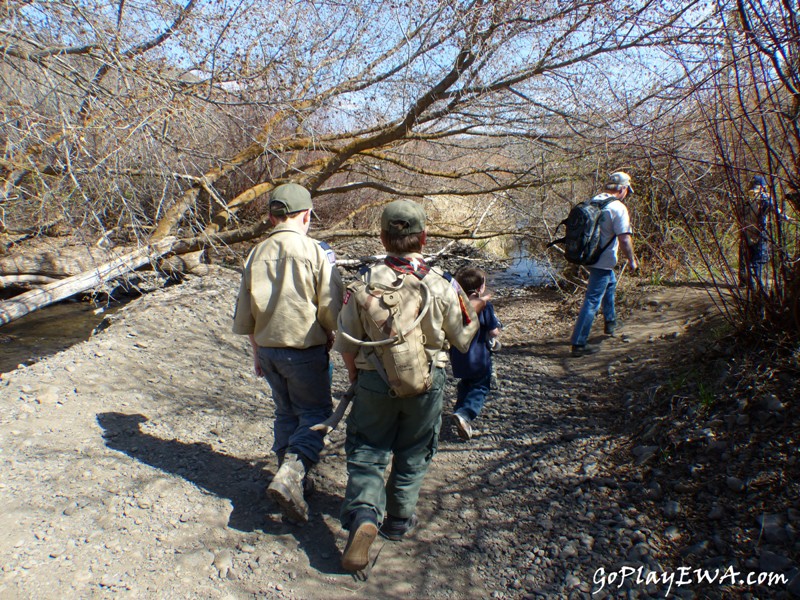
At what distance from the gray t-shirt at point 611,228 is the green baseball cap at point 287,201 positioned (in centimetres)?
339

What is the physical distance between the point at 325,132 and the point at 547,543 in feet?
26.9

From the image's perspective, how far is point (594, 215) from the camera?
→ 5.45 meters

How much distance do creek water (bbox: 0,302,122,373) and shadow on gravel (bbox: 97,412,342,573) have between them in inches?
106

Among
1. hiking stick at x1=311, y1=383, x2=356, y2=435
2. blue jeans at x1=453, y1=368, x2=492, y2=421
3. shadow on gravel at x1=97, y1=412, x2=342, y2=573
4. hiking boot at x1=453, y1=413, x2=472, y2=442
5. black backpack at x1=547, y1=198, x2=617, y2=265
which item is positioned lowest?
shadow on gravel at x1=97, y1=412, x2=342, y2=573

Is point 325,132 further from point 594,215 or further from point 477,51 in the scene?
point 594,215

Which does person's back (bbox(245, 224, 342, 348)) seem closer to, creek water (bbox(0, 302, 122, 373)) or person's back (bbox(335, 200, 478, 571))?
person's back (bbox(335, 200, 478, 571))

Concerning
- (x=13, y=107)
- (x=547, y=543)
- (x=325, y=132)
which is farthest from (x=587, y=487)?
(x=325, y=132)

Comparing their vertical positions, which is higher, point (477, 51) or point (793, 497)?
point (477, 51)

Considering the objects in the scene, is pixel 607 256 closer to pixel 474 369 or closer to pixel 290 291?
pixel 474 369

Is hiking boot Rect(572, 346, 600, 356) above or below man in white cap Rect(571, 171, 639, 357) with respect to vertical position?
below

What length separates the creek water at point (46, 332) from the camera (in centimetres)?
664

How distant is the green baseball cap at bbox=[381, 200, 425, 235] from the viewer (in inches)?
109

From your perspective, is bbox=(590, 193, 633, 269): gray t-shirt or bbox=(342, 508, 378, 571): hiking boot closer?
bbox=(342, 508, 378, 571): hiking boot

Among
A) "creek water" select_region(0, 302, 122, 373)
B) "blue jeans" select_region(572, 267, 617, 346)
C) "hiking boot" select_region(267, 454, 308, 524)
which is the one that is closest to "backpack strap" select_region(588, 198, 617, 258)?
"blue jeans" select_region(572, 267, 617, 346)
